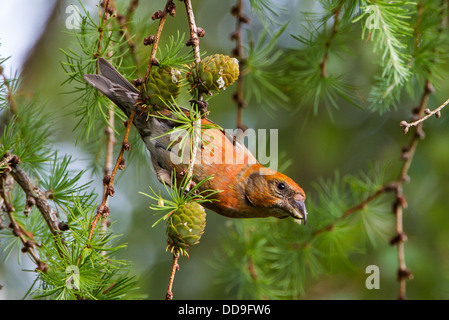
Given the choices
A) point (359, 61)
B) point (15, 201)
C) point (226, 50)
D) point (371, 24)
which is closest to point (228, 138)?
point (371, 24)

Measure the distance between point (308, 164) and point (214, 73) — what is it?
3562 millimetres

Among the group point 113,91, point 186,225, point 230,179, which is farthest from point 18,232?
point 230,179

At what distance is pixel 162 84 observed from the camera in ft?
5.76

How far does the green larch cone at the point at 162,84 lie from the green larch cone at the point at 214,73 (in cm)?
7

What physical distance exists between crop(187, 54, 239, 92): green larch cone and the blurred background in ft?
6.65

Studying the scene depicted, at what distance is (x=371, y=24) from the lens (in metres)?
2.19

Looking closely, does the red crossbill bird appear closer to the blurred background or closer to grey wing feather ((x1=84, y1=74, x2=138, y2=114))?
grey wing feather ((x1=84, y1=74, x2=138, y2=114))

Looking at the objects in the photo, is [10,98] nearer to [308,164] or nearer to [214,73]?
[214,73]

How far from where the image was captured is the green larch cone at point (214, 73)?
173 centimetres

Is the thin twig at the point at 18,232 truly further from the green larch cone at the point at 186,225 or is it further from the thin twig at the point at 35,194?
the green larch cone at the point at 186,225

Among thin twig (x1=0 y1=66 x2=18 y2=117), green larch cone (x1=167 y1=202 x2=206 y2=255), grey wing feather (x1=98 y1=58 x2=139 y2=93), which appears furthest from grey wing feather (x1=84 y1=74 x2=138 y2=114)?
green larch cone (x1=167 y1=202 x2=206 y2=255)

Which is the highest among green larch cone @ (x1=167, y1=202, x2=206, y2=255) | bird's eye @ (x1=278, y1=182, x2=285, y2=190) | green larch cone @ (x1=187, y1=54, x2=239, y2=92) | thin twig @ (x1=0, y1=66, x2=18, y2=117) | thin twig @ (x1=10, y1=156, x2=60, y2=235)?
thin twig @ (x1=0, y1=66, x2=18, y2=117)

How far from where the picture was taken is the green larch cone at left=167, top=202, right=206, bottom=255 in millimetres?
1647

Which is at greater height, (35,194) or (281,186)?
(281,186)
